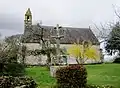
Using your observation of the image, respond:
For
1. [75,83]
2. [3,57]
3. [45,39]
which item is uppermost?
[45,39]

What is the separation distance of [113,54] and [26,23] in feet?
Result: 76.4

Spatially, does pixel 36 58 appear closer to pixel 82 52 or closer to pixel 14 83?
pixel 82 52

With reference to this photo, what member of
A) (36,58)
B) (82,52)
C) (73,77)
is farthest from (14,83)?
(82,52)

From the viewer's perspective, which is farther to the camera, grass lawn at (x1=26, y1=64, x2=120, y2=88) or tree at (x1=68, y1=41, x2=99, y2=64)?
tree at (x1=68, y1=41, x2=99, y2=64)

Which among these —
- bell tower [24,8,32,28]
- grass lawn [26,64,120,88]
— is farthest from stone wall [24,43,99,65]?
grass lawn [26,64,120,88]

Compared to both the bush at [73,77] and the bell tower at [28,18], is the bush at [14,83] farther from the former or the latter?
the bell tower at [28,18]

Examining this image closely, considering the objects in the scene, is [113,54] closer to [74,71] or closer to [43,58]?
[43,58]

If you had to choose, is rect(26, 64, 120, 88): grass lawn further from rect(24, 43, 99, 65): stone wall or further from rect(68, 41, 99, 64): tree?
rect(68, 41, 99, 64): tree

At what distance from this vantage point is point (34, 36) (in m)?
41.7

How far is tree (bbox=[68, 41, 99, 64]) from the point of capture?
6572 cm

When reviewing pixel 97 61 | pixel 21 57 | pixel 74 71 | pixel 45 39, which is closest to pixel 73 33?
pixel 97 61

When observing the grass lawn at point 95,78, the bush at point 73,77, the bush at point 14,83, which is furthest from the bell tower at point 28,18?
the bush at point 14,83

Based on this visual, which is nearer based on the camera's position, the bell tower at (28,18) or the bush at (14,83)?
the bush at (14,83)

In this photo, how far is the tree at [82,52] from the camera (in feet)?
216
